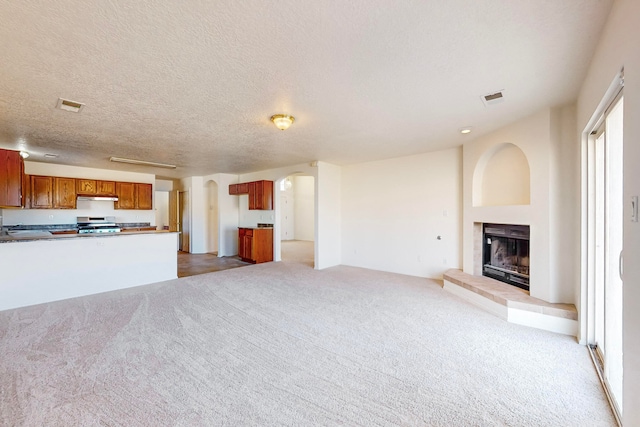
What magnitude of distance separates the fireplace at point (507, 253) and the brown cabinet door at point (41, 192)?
918 cm

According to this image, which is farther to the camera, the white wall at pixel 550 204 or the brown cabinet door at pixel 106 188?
the brown cabinet door at pixel 106 188

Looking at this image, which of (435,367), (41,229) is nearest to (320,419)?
(435,367)

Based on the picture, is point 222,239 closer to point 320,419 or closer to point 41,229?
point 41,229

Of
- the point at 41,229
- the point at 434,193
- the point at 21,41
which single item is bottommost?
the point at 41,229

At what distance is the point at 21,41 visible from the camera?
5.86ft

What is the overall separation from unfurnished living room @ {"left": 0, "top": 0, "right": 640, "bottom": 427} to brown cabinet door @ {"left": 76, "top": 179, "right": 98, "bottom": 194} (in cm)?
104

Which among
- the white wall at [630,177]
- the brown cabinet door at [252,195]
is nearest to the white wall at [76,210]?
the brown cabinet door at [252,195]

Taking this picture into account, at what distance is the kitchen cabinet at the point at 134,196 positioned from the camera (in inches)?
278

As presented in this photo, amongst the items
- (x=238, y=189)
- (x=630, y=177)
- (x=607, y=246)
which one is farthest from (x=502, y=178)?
(x=238, y=189)

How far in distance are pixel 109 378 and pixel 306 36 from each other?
117 inches

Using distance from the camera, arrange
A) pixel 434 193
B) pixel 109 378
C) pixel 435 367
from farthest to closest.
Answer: pixel 434 193, pixel 435 367, pixel 109 378

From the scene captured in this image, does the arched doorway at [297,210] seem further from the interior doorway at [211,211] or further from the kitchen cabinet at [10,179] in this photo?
the kitchen cabinet at [10,179]

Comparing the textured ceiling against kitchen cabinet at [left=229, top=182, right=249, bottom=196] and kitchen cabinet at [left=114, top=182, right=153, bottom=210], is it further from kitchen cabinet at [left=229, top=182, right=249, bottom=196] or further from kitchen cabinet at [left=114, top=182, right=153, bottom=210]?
kitchen cabinet at [left=229, top=182, right=249, bottom=196]

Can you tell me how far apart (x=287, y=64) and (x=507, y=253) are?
413 centimetres
